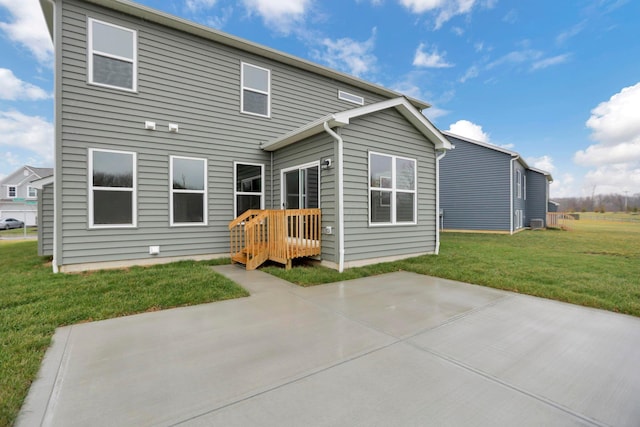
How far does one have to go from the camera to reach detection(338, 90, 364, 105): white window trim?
9.40 meters

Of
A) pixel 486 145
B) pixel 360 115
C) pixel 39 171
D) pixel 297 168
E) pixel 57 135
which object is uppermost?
pixel 39 171

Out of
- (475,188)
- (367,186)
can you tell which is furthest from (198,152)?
(475,188)

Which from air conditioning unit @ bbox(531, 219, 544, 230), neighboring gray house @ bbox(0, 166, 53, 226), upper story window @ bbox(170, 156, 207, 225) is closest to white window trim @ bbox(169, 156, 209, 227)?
upper story window @ bbox(170, 156, 207, 225)

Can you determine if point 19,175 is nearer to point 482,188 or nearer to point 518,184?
point 482,188

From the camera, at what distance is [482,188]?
51.0 feet

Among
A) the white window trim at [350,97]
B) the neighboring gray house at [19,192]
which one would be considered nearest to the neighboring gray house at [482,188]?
the white window trim at [350,97]

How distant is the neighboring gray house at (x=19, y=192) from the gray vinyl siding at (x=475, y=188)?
37791mm

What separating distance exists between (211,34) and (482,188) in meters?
14.8

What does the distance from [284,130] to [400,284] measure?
5.53 m

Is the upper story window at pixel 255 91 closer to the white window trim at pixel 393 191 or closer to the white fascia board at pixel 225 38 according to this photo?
the white fascia board at pixel 225 38

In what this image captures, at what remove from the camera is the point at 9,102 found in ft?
60.6

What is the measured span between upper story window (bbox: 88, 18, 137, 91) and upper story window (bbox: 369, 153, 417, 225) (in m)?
5.70

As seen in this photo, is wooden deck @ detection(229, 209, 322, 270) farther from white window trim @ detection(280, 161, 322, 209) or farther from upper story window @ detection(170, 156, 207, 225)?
upper story window @ detection(170, 156, 207, 225)

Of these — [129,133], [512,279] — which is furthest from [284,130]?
[512,279]
